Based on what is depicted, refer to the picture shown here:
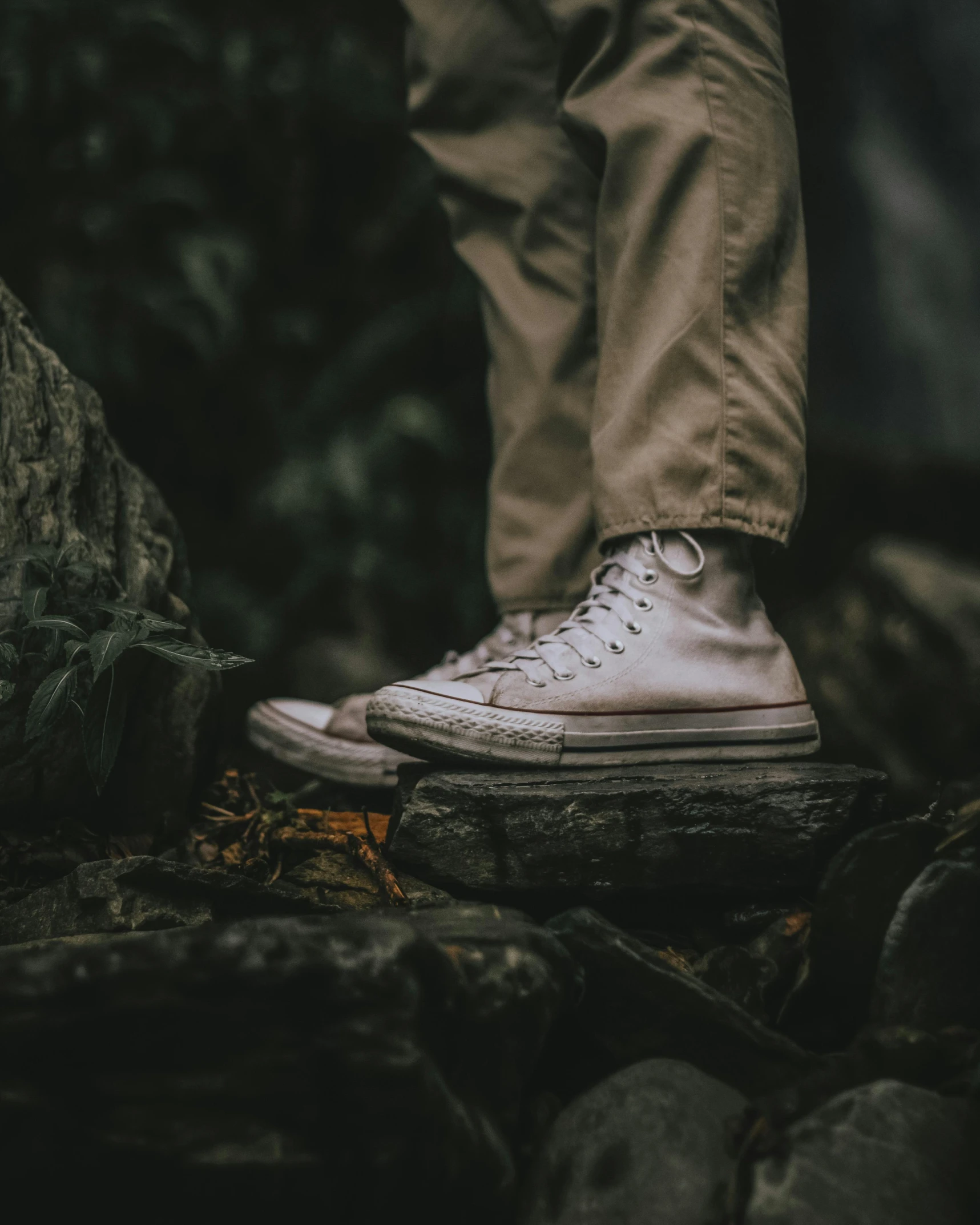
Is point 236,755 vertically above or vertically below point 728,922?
below

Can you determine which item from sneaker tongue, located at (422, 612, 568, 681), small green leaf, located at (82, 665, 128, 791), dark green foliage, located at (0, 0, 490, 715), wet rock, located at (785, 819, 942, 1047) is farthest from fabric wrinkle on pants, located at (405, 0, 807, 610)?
dark green foliage, located at (0, 0, 490, 715)

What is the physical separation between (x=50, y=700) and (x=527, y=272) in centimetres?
107

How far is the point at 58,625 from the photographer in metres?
1.12

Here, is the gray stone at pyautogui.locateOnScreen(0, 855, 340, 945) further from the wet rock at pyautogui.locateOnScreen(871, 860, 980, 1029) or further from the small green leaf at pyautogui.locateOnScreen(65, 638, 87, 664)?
the wet rock at pyautogui.locateOnScreen(871, 860, 980, 1029)

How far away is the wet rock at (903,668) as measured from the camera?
9.92ft

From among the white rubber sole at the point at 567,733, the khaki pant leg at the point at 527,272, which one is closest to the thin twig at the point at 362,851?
the white rubber sole at the point at 567,733

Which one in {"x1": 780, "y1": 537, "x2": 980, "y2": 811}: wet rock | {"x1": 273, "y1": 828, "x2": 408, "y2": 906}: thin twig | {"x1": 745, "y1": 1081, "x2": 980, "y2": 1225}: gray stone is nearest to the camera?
{"x1": 745, "y1": 1081, "x2": 980, "y2": 1225}: gray stone

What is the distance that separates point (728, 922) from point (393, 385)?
2416 millimetres

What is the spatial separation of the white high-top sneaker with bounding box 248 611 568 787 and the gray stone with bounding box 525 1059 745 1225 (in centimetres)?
79

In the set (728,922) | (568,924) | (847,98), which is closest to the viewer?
(568,924)

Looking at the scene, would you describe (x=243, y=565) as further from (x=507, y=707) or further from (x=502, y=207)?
(x=507, y=707)

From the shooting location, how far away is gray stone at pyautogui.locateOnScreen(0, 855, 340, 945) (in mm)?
1067

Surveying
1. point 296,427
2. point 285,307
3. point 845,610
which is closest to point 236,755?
point 296,427

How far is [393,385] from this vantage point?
10.4 feet
